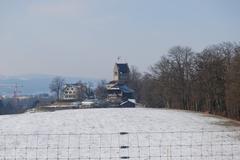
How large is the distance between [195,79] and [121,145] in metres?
41.5

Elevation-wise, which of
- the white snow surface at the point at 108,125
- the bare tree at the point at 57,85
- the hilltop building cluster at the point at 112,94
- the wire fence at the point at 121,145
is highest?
the bare tree at the point at 57,85

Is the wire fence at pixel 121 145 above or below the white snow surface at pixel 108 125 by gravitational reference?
below

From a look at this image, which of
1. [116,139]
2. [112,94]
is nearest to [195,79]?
[116,139]

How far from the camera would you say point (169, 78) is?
7069cm

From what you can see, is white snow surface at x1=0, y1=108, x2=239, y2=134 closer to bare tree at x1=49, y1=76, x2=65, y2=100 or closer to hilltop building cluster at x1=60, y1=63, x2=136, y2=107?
hilltop building cluster at x1=60, y1=63, x2=136, y2=107

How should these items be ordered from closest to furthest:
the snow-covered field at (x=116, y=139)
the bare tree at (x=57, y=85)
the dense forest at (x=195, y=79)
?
the snow-covered field at (x=116, y=139)
the dense forest at (x=195, y=79)
the bare tree at (x=57, y=85)

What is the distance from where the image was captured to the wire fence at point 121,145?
2147cm

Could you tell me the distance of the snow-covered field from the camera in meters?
22.0

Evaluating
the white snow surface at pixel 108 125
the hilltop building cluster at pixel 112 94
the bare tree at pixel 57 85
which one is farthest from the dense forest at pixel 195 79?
the bare tree at pixel 57 85

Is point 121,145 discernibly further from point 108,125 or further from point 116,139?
point 108,125

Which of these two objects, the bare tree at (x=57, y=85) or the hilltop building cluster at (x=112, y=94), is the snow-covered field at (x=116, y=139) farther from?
the bare tree at (x=57, y=85)

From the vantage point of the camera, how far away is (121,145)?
25.9 metres

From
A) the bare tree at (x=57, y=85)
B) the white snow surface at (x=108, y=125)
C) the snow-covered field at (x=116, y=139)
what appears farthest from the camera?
the bare tree at (x=57, y=85)

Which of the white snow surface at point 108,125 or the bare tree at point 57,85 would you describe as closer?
the white snow surface at point 108,125
